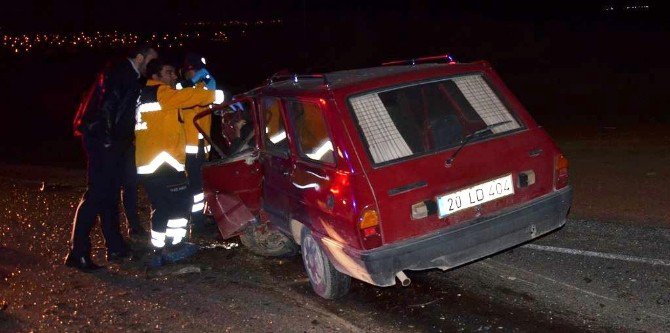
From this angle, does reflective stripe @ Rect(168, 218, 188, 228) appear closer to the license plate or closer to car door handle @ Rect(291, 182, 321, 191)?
car door handle @ Rect(291, 182, 321, 191)

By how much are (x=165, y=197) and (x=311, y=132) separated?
1.98 m

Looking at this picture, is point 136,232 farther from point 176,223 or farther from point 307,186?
point 307,186

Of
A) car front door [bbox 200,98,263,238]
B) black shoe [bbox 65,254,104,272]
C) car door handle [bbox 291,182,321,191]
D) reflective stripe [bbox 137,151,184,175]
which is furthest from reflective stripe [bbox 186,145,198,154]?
car door handle [bbox 291,182,321,191]

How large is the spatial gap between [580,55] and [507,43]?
4.57m

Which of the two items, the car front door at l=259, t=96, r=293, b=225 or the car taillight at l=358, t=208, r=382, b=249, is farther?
the car front door at l=259, t=96, r=293, b=225

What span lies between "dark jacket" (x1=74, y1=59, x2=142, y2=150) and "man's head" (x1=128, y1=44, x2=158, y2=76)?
3.4 inches

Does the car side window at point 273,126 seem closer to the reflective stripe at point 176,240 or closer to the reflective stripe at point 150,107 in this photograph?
the reflective stripe at point 150,107

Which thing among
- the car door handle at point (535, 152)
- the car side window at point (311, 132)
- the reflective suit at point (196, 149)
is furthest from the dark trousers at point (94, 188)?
the car door handle at point (535, 152)

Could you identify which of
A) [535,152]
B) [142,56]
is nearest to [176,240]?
[142,56]

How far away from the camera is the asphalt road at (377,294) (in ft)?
16.3

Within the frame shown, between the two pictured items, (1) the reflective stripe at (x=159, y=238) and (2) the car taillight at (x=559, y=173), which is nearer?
(2) the car taillight at (x=559, y=173)

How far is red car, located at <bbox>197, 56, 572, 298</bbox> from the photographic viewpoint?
16.0ft

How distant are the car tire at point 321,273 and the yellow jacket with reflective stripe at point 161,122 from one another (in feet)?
5.35

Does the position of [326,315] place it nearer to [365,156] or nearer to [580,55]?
[365,156]
